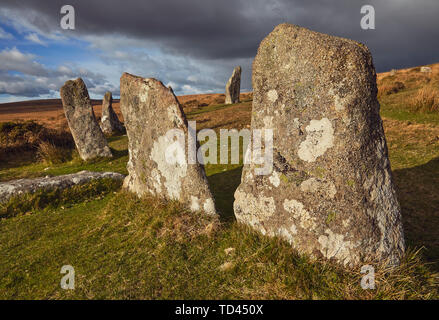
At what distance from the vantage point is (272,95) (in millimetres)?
4230

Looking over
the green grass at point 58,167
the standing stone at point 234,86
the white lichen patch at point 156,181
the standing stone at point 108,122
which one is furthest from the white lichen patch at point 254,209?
the standing stone at point 234,86

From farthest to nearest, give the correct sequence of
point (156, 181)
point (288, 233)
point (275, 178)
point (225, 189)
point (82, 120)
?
point (82, 120), point (225, 189), point (156, 181), point (275, 178), point (288, 233)

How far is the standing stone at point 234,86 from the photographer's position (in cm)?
2745

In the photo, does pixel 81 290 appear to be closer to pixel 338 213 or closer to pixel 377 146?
pixel 338 213

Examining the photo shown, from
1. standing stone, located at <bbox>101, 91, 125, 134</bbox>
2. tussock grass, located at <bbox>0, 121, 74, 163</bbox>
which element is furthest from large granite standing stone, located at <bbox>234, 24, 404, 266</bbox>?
standing stone, located at <bbox>101, 91, 125, 134</bbox>

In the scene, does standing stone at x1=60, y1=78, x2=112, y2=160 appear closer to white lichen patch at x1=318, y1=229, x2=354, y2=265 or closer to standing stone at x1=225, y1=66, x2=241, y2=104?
white lichen patch at x1=318, y1=229, x2=354, y2=265

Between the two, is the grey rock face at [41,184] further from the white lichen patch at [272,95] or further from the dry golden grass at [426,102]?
the dry golden grass at [426,102]

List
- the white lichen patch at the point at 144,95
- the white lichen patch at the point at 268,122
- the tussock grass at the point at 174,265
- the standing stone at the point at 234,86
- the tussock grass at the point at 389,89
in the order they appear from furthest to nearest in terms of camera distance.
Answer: the standing stone at the point at 234,86 → the tussock grass at the point at 389,89 → the white lichen patch at the point at 144,95 → the white lichen patch at the point at 268,122 → the tussock grass at the point at 174,265

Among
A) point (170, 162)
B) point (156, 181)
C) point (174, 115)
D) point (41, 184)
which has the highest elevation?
point (174, 115)

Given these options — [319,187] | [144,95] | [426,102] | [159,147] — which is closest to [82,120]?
[144,95]

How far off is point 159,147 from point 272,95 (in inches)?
106

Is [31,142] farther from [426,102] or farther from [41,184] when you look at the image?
[426,102]

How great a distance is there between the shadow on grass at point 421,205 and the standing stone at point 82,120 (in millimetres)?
12339
